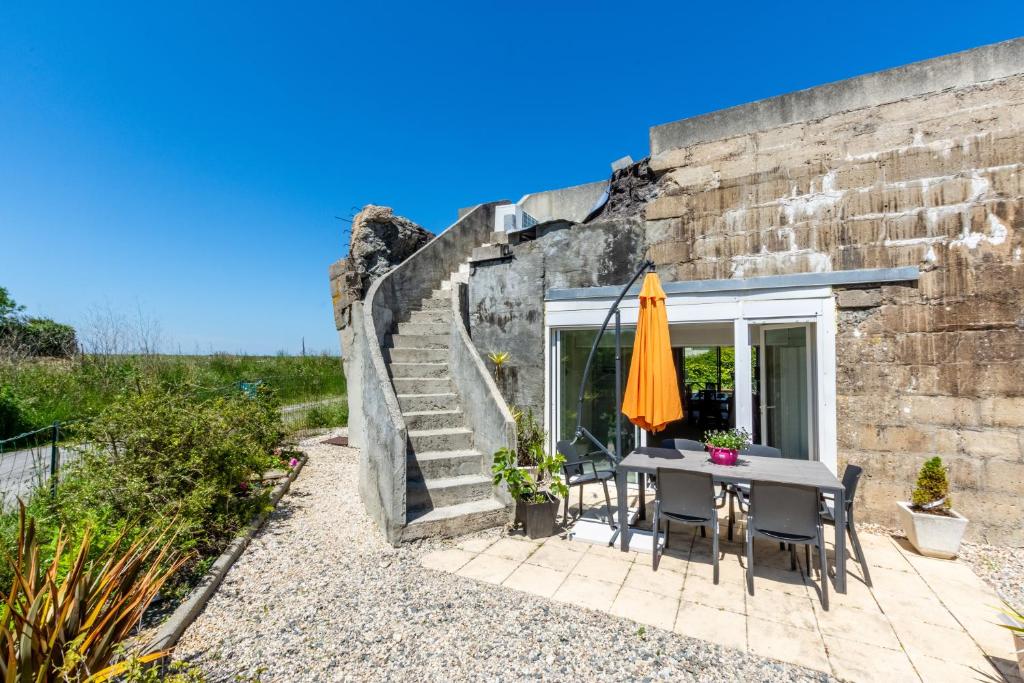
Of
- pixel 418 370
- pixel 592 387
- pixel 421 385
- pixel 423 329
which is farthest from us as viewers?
pixel 423 329

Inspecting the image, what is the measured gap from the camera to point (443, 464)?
5223mm

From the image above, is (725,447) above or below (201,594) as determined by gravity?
above

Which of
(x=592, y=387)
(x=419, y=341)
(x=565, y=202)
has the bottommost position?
(x=592, y=387)

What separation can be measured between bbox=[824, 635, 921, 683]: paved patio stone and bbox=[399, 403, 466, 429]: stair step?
424cm

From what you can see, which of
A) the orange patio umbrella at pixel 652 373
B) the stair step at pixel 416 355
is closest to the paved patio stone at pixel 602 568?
the orange patio umbrella at pixel 652 373

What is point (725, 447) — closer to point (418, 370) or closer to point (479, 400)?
point (479, 400)

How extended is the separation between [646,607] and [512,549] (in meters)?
1.45

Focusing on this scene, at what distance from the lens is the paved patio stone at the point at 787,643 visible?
2.81 metres

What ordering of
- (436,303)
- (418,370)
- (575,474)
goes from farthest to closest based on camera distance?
(436,303) < (418,370) < (575,474)

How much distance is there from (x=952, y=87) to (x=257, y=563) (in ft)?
27.4

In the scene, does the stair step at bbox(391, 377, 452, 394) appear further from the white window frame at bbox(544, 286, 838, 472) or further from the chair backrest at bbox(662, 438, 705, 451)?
the chair backrest at bbox(662, 438, 705, 451)

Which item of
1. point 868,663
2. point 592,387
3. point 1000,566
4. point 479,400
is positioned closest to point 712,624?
point 868,663

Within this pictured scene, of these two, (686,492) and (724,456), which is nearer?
(686,492)

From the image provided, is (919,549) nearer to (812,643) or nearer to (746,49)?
(812,643)
